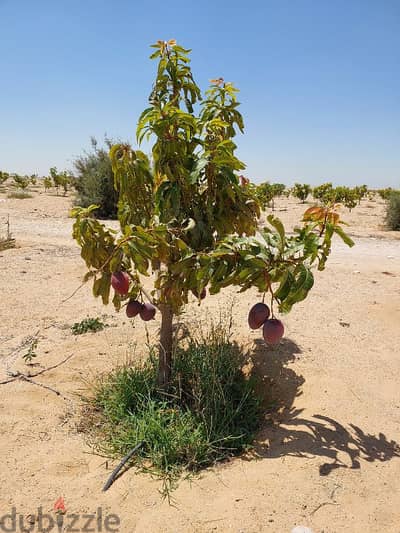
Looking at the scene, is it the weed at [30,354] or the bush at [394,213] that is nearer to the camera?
the weed at [30,354]

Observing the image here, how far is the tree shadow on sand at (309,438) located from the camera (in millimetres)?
2253

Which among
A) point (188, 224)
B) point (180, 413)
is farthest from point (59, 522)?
point (188, 224)

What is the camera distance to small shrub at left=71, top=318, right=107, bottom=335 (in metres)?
3.95

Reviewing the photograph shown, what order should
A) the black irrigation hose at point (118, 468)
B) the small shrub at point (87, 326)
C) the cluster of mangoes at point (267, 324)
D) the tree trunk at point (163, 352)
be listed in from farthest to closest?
the small shrub at point (87, 326) → the tree trunk at point (163, 352) → the black irrigation hose at point (118, 468) → the cluster of mangoes at point (267, 324)

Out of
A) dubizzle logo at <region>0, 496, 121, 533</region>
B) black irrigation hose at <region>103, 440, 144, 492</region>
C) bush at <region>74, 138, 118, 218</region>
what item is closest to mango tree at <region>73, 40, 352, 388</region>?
black irrigation hose at <region>103, 440, 144, 492</region>

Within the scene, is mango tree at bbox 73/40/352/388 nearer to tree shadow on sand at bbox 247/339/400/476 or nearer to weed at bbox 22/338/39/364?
tree shadow on sand at bbox 247/339/400/476

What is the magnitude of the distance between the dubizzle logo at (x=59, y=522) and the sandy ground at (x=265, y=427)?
0.04 m

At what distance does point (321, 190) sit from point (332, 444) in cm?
2593

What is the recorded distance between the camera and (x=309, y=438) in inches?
94.5

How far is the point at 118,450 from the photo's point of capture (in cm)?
244

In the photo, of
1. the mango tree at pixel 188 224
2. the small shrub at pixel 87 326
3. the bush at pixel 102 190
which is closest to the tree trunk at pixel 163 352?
the mango tree at pixel 188 224

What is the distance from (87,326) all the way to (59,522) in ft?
7.18

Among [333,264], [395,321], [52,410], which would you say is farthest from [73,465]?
[333,264]

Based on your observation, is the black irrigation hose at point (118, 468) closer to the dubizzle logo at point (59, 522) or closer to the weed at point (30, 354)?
the dubizzle logo at point (59, 522)
